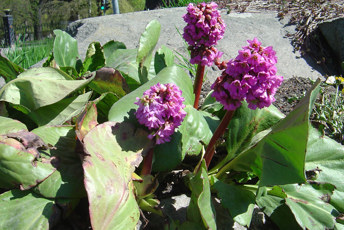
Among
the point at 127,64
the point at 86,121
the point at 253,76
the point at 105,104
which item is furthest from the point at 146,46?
the point at 253,76

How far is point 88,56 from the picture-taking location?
218 cm

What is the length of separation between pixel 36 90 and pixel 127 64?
60cm

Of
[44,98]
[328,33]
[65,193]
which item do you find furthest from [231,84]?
[328,33]

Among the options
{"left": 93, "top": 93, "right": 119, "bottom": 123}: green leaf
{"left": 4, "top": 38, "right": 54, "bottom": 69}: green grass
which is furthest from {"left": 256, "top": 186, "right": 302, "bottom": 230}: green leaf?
{"left": 4, "top": 38, "right": 54, "bottom": 69}: green grass

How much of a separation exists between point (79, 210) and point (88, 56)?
43.2 inches

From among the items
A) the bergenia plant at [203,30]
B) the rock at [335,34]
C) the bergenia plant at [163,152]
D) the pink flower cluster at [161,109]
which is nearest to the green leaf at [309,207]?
the bergenia plant at [163,152]

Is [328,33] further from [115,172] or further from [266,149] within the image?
[115,172]

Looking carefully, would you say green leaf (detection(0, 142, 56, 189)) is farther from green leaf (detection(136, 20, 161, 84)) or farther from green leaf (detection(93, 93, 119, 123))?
green leaf (detection(136, 20, 161, 84))

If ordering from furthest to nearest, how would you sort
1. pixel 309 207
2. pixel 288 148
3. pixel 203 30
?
pixel 203 30
pixel 309 207
pixel 288 148

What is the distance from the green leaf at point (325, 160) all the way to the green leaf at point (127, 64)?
0.96 m

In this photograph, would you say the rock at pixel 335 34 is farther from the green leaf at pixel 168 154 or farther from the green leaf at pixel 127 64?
the green leaf at pixel 168 154

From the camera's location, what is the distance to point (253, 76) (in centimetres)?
120

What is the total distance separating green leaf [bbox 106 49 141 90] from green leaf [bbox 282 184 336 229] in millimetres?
962

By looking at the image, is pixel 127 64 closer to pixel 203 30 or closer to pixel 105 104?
pixel 105 104
